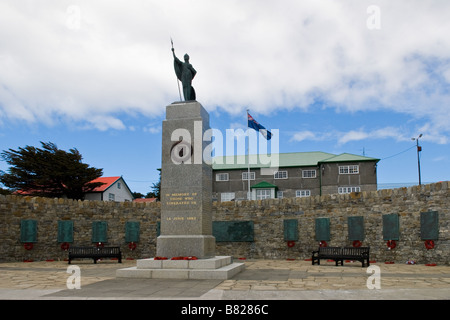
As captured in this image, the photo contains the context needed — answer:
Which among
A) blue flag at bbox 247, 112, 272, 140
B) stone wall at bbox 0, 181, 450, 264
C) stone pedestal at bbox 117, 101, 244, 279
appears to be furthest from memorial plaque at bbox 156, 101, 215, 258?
blue flag at bbox 247, 112, 272, 140

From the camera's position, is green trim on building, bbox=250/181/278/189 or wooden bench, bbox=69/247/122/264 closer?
wooden bench, bbox=69/247/122/264

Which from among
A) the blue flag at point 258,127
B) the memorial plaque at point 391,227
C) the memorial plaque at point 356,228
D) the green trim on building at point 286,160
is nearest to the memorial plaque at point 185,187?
the memorial plaque at point 356,228

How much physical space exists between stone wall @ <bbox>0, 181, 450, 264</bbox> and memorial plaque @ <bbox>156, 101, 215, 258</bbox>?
21.1 feet

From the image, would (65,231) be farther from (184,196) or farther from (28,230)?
(184,196)

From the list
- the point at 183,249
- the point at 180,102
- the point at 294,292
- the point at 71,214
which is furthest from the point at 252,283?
the point at 71,214

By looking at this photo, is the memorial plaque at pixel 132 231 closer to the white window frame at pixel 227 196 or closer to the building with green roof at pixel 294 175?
the building with green roof at pixel 294 175

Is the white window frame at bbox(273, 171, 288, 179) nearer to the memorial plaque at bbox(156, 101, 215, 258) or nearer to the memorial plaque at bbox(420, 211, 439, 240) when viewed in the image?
the memorial plaque at bbox(420, 211, 439, 240)

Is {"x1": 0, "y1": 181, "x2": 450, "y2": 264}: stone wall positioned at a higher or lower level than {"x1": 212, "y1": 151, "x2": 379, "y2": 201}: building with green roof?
lower

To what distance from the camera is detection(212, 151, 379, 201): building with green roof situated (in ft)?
123

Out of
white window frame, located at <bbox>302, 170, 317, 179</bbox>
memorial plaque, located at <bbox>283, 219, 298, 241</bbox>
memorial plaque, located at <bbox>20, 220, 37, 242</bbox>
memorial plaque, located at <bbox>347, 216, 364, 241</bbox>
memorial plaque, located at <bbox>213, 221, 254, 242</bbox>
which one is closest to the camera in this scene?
memorial plaque, located at <bbox>347, 216, 364, 241</bbox>

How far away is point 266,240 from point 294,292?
34.8 ft

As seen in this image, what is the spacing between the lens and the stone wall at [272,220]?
14.7 meters

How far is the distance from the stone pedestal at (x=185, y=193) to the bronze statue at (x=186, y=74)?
2.23ft

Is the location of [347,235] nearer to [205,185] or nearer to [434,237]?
[434,237]
